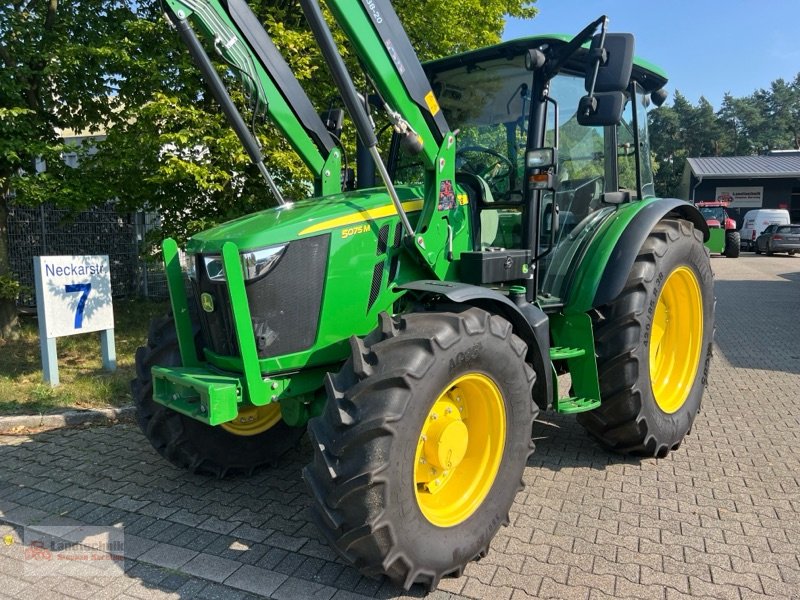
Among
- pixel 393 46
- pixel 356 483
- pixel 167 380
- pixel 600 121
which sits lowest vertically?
pixel 356 483

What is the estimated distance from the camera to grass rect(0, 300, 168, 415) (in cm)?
568

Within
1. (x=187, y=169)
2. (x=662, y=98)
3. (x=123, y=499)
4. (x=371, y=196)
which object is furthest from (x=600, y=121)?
(x=187, y=169)

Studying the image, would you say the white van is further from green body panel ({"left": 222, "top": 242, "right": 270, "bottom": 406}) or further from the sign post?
green body panel ({"left": 222, "top": 242, "right": 270, "bottom": 406})

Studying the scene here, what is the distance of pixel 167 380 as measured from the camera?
3.33 meters

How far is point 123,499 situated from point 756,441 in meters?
4.37

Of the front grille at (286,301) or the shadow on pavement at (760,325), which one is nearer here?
the front grille at (286,301)

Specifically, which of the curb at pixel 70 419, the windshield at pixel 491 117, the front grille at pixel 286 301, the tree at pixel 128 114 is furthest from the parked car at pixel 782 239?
the front grille at pixel 286 301

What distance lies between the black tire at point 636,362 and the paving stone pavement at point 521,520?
217 millimetres

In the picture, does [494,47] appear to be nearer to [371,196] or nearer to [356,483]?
[371,196]

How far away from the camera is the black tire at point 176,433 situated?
3.79 meters

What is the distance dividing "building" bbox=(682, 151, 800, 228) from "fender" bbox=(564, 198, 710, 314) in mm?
34868

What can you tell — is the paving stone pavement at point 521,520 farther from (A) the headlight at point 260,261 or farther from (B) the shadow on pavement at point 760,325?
(B) the shadow on pavement at point 760,325

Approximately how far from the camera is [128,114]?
6719 millimetres
